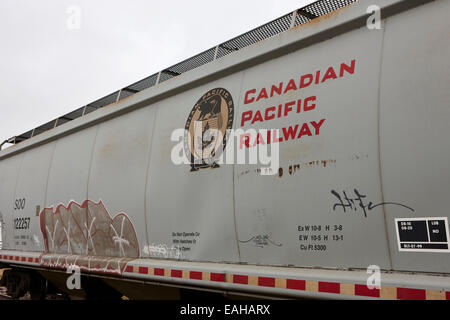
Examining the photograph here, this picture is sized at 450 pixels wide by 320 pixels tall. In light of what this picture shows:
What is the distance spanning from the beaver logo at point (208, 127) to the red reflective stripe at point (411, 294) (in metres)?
1.79

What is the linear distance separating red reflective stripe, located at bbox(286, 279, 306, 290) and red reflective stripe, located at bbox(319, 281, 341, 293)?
14 centimetres

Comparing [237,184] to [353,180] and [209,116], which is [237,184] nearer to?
[209,116]

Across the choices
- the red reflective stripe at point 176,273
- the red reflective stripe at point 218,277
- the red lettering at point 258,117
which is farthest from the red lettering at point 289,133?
the red reflective stripe at point 176,273

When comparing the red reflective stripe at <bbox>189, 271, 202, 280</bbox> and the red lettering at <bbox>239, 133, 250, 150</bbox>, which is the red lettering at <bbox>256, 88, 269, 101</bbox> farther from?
the red reflective stripe at <bbox>189, 271, 202, 280</bbox>

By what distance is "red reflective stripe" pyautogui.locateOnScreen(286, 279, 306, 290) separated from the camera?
272 cm

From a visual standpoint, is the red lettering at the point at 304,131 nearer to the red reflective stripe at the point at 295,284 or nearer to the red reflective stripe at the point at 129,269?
the red reflective stripe at the point at 295,284

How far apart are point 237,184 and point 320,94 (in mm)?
978

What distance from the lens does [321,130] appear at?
9.25 ft

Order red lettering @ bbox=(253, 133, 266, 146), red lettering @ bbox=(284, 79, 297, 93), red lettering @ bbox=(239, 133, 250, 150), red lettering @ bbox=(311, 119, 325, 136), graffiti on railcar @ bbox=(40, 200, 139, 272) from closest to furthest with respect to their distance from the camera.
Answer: red lettering @ bbox=(311, 119, 325, 136) < red lettering @ bbox=(284, 79, 297, 93) < red lettering @ bbox=(253, 133, 266, 146) < red lettering @ bbox=(239, 133, 250, 150) < graffiti on railcar @ bbox=(40, 200, 139, 272)

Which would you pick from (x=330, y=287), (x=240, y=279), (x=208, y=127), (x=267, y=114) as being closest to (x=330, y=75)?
(x=267, y=114)

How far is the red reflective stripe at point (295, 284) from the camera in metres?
2.72

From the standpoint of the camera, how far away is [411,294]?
2186 millimetres
